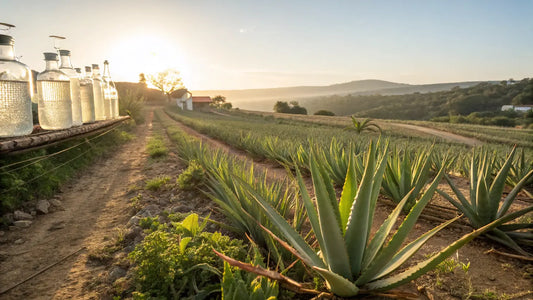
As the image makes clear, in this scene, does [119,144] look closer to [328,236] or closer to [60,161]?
[60,161]

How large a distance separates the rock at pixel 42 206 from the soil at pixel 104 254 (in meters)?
0.11

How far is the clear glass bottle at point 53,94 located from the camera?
89.9 inches

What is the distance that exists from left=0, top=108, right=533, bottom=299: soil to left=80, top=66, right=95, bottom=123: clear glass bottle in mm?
1058

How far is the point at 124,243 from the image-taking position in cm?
225

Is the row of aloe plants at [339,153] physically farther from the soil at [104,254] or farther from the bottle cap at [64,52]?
the bottle cap at [64,52]

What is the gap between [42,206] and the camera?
10.4ft

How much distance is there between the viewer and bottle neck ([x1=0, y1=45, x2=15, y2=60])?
1700 millimetres

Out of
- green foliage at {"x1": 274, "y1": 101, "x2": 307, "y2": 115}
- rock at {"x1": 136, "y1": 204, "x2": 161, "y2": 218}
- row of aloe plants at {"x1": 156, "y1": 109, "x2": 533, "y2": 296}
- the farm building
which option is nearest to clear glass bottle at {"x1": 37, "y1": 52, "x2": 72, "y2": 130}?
rock at {"x1": 136, "y1": 204, "x2": 161, "y2": 218}

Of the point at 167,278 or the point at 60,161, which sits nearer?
the point at 167,278

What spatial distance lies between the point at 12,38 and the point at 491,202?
3.58 metres

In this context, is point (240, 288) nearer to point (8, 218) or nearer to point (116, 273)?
point (116, 273)

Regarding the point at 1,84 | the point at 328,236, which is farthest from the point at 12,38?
the point at 328,236

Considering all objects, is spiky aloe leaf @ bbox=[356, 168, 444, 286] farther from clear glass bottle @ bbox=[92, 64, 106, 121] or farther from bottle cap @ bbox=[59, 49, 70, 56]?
clear glass bottle @ bbox=[92, 64, 106, 121]

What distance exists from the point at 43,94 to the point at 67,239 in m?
1.26
